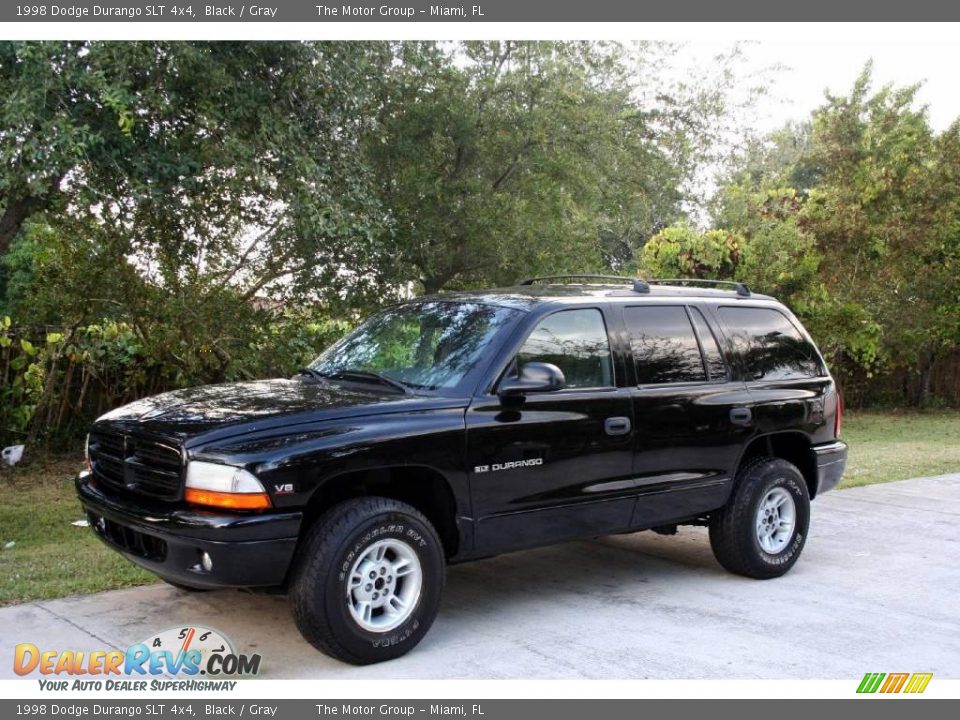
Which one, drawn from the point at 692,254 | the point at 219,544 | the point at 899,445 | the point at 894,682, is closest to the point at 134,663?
the point at 219,544

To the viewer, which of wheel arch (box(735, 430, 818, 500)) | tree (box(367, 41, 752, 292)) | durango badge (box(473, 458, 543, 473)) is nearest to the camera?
durango badge (box(473, 458, 543, 473))

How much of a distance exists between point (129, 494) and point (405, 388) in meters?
1.53

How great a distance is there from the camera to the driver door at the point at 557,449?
525 cm

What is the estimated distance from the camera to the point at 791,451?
280 inches

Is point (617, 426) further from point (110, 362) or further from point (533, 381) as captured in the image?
point (110, 362)

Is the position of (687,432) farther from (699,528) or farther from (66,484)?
(66,484)

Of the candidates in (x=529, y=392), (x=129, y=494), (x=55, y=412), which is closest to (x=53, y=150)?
(x=129, y=494)

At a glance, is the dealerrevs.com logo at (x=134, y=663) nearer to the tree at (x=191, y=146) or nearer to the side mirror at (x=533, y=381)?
the side mirror at (x=533, y=381)

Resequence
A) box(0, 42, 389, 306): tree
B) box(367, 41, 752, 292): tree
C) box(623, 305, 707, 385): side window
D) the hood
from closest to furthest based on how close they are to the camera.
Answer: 1. the hood
2. box(623, 305, 707, 385): side window
3. box(0, 42, 389, 306): tree
4. box(367, 41, 752, 292): tree

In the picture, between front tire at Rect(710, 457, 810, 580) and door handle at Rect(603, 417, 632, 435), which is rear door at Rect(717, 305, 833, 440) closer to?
front tire at Rect(710, 457, 810, 580)

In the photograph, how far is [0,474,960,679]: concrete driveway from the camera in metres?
4.93

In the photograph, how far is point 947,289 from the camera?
766 inches

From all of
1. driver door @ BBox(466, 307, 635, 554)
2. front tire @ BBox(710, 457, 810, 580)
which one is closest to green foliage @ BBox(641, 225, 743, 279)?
front tire @ BBox(710, 457, 810, 580)

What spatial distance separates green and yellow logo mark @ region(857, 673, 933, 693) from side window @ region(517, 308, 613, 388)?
2109 mm
